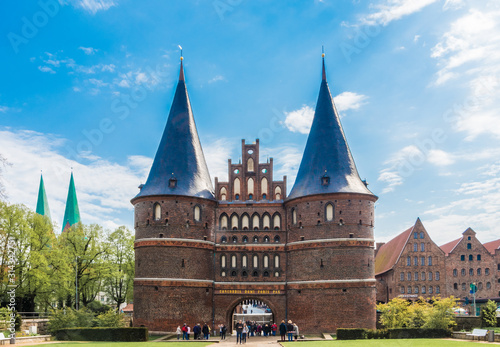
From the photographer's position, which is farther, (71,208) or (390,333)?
(71,208)

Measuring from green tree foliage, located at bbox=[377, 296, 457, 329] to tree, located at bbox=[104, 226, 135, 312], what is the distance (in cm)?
3008

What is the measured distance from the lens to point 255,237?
45.2m

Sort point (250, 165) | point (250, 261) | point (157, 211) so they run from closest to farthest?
point (157, 211) < point (250, 261) < point (250, 165)

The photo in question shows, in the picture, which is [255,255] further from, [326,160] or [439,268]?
[439,268]

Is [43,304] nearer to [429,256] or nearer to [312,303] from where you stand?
[312,303]

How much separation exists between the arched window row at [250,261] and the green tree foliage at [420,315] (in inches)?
369

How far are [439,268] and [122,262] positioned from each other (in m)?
38.1

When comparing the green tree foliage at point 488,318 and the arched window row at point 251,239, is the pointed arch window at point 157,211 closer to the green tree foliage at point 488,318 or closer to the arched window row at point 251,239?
the arched window row at point 251,239

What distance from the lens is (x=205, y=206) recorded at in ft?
146

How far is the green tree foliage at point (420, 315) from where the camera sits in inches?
1403

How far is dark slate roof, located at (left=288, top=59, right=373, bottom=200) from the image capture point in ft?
141

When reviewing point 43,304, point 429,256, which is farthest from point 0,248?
point 429,256

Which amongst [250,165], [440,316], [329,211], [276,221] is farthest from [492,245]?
[250,165]

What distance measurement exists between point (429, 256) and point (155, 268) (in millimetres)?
39180
